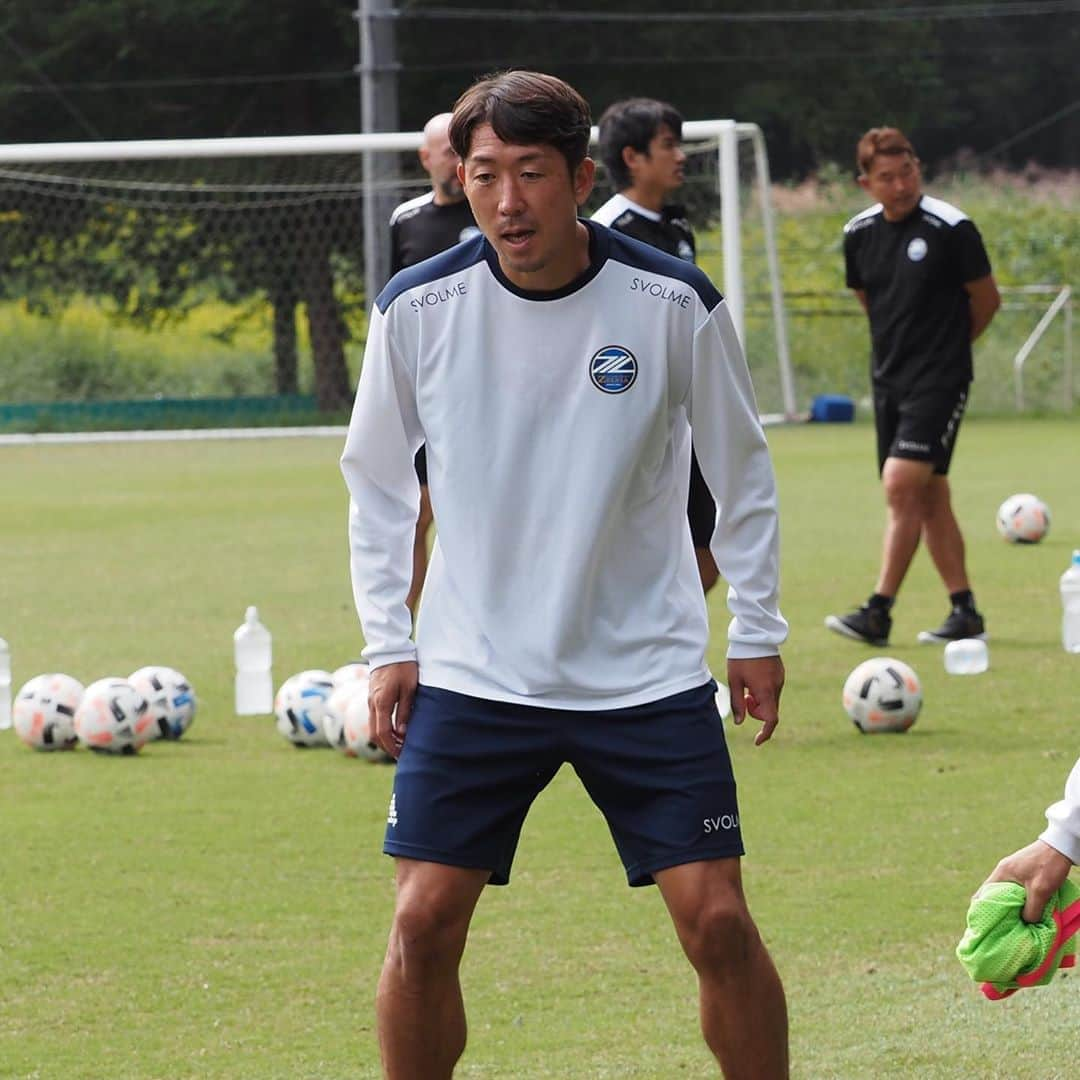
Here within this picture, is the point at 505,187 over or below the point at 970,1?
below

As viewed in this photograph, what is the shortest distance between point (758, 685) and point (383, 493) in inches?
31.7

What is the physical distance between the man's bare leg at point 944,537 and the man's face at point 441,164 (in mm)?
2726

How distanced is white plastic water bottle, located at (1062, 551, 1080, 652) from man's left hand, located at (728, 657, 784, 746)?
6.34m

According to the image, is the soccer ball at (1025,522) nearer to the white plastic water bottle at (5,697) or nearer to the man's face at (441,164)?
the man's face at (441,164)

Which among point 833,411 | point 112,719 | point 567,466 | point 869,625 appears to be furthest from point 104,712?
point 833,411

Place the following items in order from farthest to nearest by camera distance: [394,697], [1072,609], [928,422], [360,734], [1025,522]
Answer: [1025,522] → [928,422] → [1072,609] → [360,734] → [394,697]

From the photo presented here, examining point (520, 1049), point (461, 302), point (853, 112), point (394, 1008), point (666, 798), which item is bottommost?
point (520, 1049)

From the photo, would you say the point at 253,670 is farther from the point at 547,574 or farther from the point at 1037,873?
the point at 1037,873

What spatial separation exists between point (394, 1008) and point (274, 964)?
1668mm

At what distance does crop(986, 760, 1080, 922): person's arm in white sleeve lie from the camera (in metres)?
3.42

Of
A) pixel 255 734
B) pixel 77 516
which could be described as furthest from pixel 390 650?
pixel 77 516

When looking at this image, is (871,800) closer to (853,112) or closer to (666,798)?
(666,798)

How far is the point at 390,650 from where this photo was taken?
4367 mm

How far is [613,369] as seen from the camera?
4250mm
